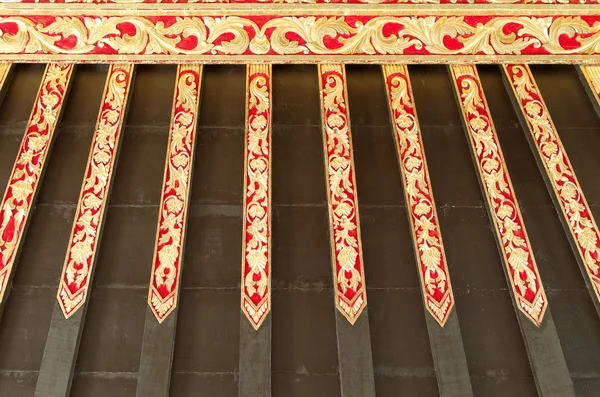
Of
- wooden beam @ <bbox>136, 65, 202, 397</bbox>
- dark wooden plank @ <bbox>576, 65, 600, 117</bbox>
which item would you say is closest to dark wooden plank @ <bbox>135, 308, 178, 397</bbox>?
wooden beam @ <bbox>136, 65, 202, 397</bbox>

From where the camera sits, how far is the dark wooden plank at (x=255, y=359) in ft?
12.1

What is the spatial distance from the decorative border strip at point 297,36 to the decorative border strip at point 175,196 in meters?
0.28

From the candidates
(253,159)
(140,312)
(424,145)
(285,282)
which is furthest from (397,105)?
(140,312)

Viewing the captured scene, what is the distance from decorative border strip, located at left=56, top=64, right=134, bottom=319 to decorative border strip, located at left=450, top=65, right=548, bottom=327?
8.47 feet

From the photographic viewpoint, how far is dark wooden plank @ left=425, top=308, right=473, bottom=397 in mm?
3686

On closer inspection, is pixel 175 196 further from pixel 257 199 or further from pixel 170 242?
pixel 257 199

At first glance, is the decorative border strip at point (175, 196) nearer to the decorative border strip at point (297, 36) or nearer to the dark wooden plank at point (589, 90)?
the decorative border strip at point (297, 36)

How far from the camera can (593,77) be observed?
5031 millimetres

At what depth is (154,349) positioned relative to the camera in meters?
3.79

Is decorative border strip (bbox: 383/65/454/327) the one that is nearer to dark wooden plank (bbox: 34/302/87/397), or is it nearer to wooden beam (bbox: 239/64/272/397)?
wooden beam (bbox: 239/64/272/397)

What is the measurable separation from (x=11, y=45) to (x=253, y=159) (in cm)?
212

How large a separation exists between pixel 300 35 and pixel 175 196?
1629mm

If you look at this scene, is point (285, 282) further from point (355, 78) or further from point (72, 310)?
point (355, 78)

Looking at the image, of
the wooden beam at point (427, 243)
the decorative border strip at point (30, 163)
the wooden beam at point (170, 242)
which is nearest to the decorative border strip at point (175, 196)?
the wooden beam at point (170, 242)
